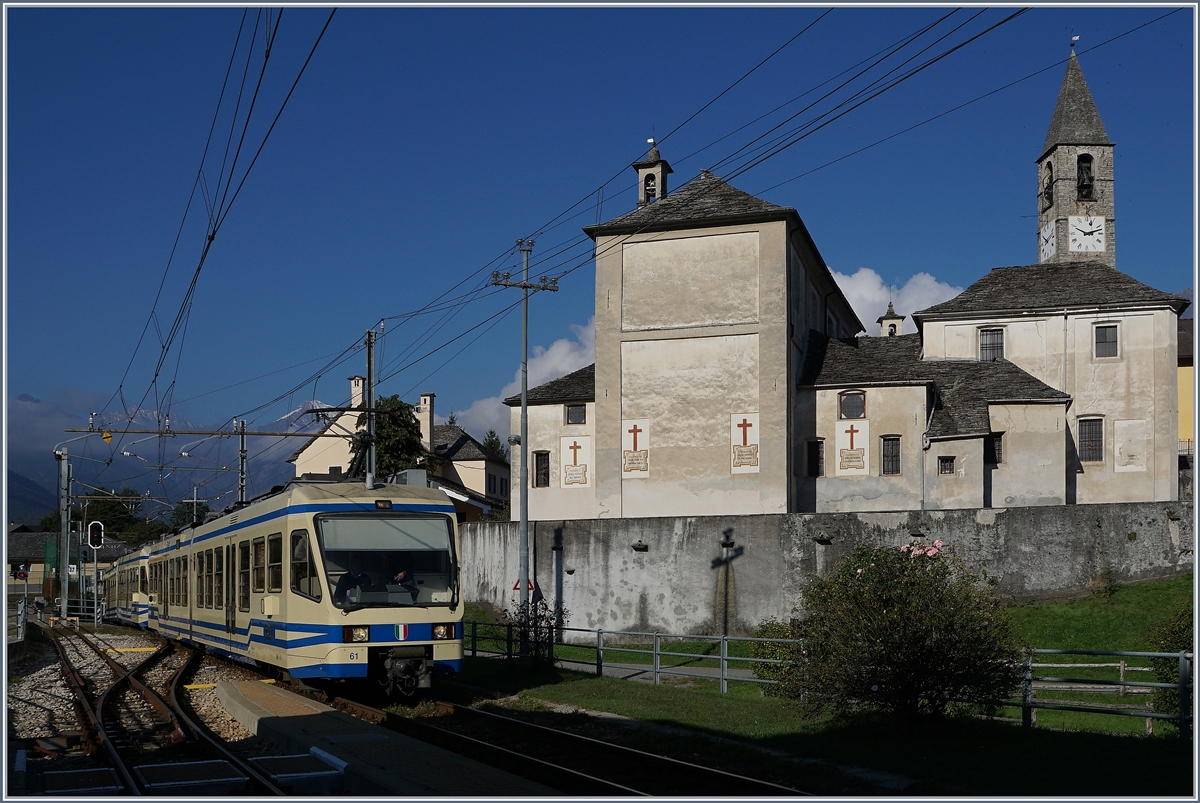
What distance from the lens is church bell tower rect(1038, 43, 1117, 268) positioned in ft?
185

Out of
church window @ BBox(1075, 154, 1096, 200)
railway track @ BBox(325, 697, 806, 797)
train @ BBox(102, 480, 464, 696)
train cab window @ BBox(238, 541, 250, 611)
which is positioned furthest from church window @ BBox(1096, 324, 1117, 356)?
railway track @ BBox(325, 697, 806, 797)

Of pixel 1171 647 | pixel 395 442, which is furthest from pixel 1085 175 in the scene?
pixel 1171 647

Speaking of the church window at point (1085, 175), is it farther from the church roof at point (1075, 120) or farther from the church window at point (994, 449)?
the church window at point (994, 449)

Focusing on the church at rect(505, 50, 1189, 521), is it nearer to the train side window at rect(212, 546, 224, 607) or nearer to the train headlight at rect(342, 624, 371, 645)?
the train side window at rect(212, 546, 224, 607)

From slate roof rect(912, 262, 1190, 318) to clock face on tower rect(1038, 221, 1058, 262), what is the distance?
4172 millimetres

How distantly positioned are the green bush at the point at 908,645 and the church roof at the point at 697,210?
92.5 ft

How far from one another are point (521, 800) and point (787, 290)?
3457 centimetres

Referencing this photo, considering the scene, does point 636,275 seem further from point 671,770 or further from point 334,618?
point 671,770

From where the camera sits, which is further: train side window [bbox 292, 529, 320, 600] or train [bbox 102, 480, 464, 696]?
train side window [bbox 292, 529, 320, 600]

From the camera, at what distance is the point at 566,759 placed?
12266 millimetres

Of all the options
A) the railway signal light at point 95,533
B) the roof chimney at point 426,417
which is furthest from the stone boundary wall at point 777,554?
the roof chimney at point 426,417

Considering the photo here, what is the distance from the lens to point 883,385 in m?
42.2

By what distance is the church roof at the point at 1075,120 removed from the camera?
57219 mm

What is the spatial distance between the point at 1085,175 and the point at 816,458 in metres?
26.5
